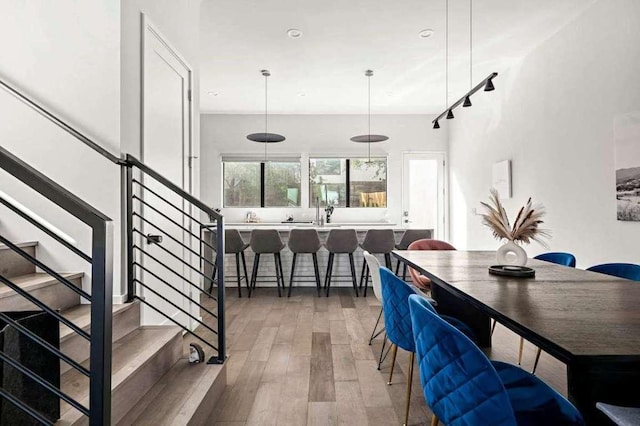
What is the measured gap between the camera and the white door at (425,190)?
7.63m

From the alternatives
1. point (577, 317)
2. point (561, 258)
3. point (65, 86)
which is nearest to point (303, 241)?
point (561, 258)

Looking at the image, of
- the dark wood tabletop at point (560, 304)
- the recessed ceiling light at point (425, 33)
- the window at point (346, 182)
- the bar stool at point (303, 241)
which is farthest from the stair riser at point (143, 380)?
the window at point (346, 182)

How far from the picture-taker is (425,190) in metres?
7.74

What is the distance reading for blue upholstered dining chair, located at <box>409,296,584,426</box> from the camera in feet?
3.54

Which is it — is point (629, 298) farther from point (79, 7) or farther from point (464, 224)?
point (464, 224)

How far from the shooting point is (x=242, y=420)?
84.4 inches

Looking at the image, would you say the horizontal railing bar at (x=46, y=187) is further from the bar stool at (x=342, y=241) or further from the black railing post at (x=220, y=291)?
the bar stool at (x=342, y=241)

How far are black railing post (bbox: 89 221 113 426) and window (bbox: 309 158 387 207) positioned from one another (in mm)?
6515

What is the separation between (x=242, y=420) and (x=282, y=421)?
0.22 metres

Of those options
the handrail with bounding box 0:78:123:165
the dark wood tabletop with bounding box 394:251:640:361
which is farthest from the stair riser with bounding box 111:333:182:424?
the dark wood tabletop with bounding box 394:251:640:361

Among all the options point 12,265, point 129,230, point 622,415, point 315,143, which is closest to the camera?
point 622,415

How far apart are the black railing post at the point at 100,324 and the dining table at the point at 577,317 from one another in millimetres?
1242

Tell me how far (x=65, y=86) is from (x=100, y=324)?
76.5 inches

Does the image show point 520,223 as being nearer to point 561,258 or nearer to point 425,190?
point 561,258
